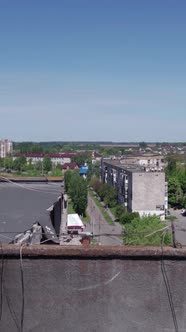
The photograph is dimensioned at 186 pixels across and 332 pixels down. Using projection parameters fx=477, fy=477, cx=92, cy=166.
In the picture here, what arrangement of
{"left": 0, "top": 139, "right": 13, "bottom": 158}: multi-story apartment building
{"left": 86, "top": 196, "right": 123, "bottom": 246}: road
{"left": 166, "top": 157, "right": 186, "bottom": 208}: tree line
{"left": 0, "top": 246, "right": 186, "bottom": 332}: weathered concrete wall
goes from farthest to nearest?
{"left": 0, "top": 139, "right": 13, "bottom": 158}: multi-story apartment building → {"left": 166, "top": 157, "right": 186, "bottom": 208}: tree line → {"left": 86, "top": 196, "right": 123, "bottom": 246}: road → {"left": 0, "top": 246, "right": 186, "bottom": 332}: weathered concrete wall

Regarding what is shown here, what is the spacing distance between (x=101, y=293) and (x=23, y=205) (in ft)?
14.7

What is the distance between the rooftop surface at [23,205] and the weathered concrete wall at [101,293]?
1.66 metres

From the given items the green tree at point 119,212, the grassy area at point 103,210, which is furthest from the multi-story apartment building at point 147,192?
the grassy area at point 103,210

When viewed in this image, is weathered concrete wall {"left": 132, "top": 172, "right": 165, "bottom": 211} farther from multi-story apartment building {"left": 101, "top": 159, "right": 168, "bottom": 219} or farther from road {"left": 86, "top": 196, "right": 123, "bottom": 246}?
road {"left": 86, "top": 196, "right": 123, "bottom": 246}

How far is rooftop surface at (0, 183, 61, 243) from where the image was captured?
22.1 feet

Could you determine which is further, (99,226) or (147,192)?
(147,192)

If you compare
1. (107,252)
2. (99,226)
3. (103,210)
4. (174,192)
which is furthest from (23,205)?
(174,192)

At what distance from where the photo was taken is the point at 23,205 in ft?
27.5

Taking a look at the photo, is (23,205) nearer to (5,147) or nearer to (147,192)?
(147,192)

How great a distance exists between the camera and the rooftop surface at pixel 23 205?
675 cm

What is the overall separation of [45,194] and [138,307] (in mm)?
5840

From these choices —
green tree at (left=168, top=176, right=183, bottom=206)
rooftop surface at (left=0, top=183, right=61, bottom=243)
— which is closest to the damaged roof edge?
rooftop surface at (left=0, top=183, right=61, bottom=243)

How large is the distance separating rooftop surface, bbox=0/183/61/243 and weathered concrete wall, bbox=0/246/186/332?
1.66 meters

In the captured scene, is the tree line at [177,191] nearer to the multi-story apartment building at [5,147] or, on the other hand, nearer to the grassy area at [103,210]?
the grassy area at [103,210]
